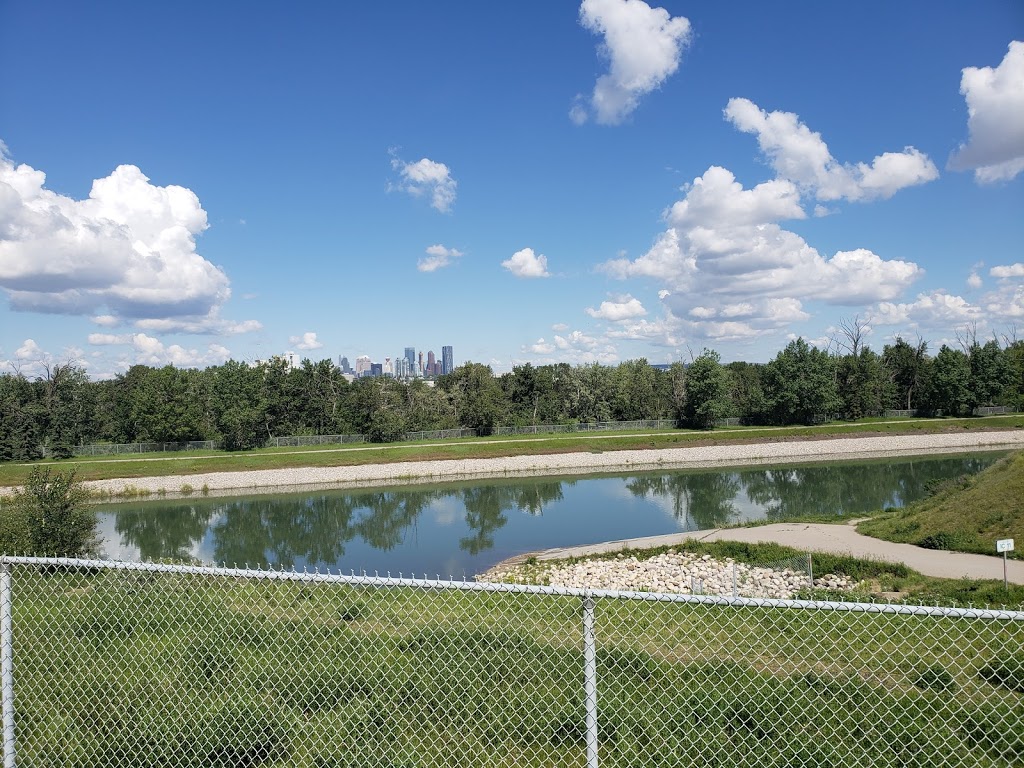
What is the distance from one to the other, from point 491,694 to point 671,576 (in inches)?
560

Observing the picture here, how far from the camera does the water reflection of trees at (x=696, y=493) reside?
3222cm

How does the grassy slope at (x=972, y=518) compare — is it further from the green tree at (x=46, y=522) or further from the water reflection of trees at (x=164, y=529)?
the water reflection of trees at (x=164, y=529)

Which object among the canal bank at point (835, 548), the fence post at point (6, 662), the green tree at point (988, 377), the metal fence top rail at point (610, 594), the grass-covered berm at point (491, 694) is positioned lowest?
the canal bank at point (835, 548)

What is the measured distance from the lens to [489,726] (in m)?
5.43

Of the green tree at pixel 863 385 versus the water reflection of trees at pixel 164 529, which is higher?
the green tree at pixel 863 385

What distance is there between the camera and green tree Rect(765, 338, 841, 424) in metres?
71.6

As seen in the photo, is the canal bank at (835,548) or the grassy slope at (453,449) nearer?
the canal bank at (835,548)

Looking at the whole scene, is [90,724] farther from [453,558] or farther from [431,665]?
[453,558]

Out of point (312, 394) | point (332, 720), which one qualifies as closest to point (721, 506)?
point (332, 720)

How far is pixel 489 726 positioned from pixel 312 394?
6698 centimetres

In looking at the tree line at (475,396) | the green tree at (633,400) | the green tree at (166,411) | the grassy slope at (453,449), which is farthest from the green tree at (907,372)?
the green tree at (166,411)

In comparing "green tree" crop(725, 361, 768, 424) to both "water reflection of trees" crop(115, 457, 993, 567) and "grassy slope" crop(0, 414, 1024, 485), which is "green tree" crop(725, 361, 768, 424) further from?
"water reflection of trees" crop(115, 457, 993, 567)

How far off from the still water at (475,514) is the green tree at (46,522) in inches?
308

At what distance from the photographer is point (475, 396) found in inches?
2827
